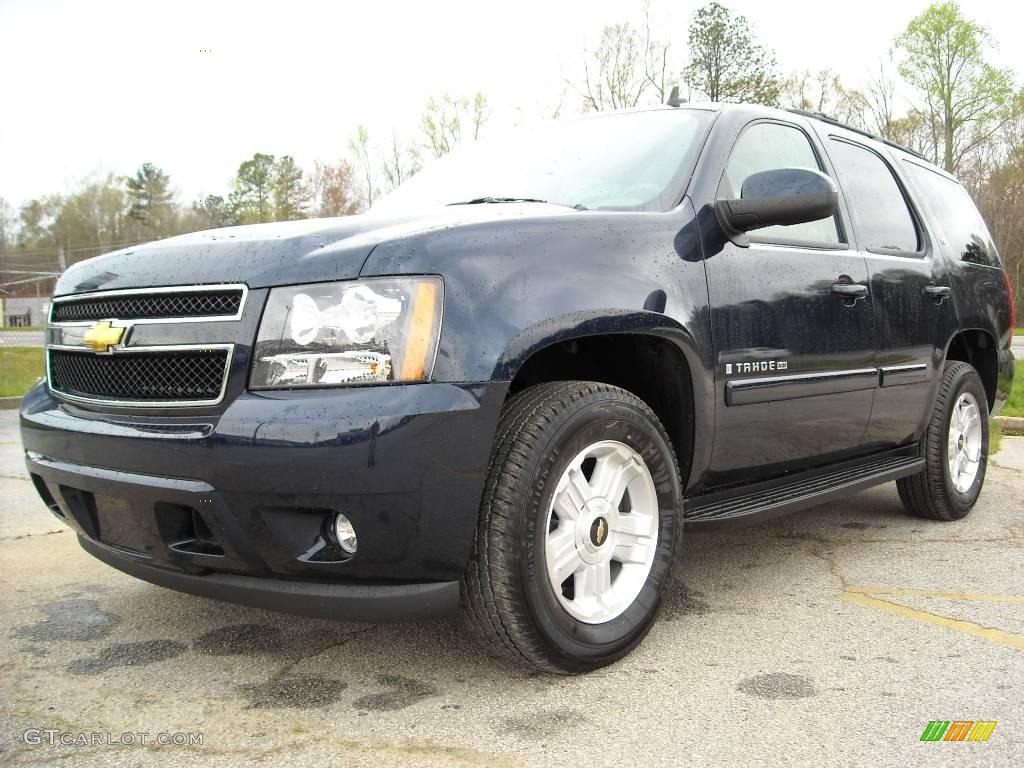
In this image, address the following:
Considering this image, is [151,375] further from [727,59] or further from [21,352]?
[727,59]

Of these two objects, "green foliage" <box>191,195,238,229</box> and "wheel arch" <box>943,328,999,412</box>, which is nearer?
Result: "wheel arch" <box>943,328,999,412</box>

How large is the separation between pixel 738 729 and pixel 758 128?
2.28 metres

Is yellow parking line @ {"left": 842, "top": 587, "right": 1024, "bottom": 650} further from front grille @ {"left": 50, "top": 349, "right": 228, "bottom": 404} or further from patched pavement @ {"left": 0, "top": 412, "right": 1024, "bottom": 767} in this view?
→ front grille @ {"left": 50, "top": 349, "right": 228, "bottom": 404}

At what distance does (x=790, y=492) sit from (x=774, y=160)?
126 cm

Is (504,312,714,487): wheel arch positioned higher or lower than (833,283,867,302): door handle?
lower

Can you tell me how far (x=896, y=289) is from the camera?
4.00 m

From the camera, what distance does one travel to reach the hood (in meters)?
2.33

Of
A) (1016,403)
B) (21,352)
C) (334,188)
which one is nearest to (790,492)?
(1016,403)

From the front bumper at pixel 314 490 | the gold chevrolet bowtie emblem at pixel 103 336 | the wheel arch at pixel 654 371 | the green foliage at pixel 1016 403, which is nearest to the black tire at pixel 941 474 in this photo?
the wheel arch at pixel 654 371

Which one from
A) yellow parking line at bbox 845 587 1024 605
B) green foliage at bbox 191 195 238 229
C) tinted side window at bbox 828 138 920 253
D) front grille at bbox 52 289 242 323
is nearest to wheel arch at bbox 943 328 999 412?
tinted side window at bbox 828 138 920 253

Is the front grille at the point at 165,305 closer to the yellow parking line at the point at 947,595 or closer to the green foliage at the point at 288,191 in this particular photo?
the yellow parking line at the point at 947,595

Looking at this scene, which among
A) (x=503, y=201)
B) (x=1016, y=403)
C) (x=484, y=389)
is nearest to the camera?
(x=484, y=389)

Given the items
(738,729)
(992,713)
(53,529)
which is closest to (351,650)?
(738,729)

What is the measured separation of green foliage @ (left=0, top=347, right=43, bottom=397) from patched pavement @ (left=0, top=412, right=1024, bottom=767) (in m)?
6.21
